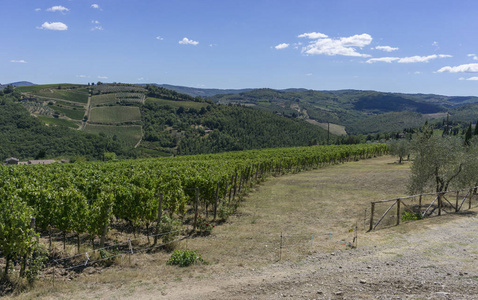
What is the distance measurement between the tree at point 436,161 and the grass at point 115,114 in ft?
541

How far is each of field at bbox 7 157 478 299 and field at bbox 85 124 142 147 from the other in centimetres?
13678

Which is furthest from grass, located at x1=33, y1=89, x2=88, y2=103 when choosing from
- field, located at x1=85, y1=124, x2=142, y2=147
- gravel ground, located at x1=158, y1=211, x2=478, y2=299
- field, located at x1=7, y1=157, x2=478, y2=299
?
gravel ground, located at x1=158, y1=211, x2=478, y2=299

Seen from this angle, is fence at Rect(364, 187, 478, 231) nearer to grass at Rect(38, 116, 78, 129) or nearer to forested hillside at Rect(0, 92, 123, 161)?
forested hillside at Rect(0, 92, 123, 161)

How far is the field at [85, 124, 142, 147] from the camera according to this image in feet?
481

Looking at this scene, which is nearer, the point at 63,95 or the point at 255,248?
the point at 255,248

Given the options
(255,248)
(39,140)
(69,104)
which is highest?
(69,104)

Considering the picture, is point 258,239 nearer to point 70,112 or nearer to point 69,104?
point 70,112

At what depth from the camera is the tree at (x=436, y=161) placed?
68.0 feet

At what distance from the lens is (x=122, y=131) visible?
6102 inches

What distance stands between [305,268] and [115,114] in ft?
593

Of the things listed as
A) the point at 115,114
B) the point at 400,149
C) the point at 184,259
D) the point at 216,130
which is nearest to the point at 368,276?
the point at 184,259

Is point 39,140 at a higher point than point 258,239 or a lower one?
lower

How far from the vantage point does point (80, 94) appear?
7800 inches

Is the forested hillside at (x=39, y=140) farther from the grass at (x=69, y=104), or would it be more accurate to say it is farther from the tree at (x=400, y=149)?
the tree at (x=400, y=149)
